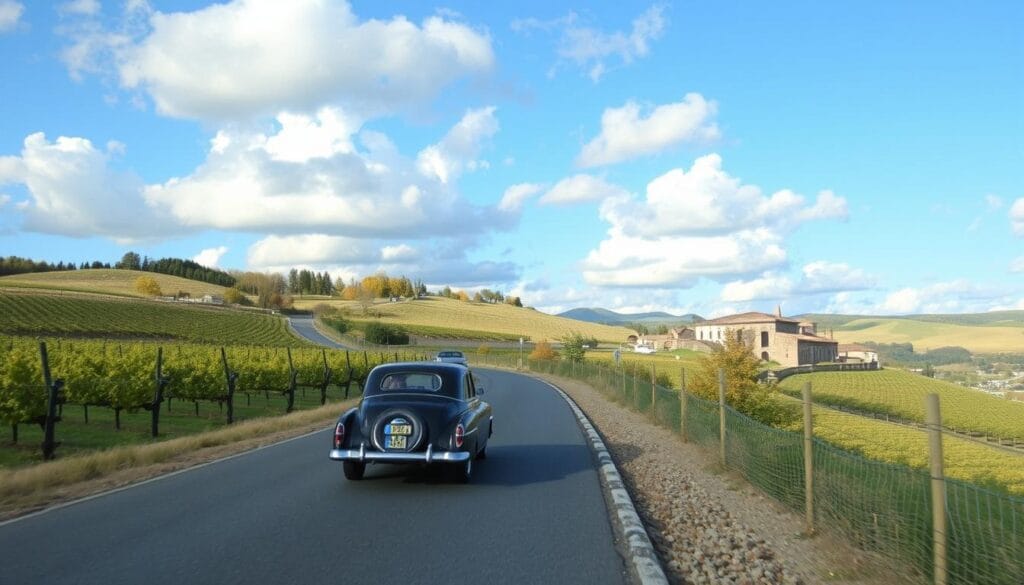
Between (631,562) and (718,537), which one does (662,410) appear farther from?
(631,562)

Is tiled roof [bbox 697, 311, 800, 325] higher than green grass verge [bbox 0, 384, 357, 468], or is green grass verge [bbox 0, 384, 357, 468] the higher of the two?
tiled roof [bbox 697, 311, 800, 325]

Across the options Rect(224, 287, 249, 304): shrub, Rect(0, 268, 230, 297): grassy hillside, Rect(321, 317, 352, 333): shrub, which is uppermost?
Rect(0, 268, 230, 297): grassy hillside

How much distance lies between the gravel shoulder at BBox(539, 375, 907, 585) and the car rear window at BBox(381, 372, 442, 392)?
3.23 metres

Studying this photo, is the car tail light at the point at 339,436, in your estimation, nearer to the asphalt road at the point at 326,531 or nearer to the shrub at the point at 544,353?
the asphalt road at the point at 326,531

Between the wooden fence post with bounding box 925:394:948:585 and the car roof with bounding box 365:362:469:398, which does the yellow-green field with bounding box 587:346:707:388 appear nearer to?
the car roof with bounding box 365:362:469:398

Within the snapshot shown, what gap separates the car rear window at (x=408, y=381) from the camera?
11.8 meters

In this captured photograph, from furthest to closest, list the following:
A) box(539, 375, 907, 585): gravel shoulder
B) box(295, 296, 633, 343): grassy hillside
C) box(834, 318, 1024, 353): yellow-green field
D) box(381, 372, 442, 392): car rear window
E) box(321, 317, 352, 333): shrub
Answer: box(834, 318, 1024, 353): yellow-green field
box(295, 296, 633, 343): grassy hillside
box(321, 317, 352, 333): shrub
box(381, 372, 442, 392): car rear window
box(539, 375, 907, 585): gravel shoulder

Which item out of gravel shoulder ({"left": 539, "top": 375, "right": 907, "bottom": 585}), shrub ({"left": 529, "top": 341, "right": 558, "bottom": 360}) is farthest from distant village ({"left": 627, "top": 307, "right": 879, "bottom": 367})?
gravel shoulder ({"left": 539, "top": 375, "right": 907, "bottom": 585})

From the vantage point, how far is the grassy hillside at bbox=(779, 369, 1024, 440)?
48537 millimetres

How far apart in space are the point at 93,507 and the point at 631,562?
20.2 feet

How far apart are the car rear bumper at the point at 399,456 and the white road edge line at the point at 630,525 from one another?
2.01 m

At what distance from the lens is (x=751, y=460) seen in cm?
1122

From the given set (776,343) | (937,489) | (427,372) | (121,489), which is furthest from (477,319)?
(937,489)

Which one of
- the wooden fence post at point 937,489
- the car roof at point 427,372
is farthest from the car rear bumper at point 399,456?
the wooden fence post at point 937,489
